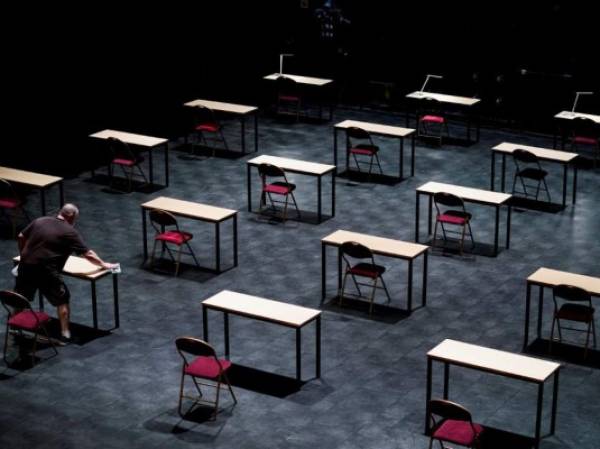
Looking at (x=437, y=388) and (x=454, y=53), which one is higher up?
(x=454, y=53)

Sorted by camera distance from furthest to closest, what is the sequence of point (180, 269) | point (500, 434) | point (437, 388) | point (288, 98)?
1. point (288, 98)
2. point (180, 269)
3. point (437, 388)
4. point (500, 434)

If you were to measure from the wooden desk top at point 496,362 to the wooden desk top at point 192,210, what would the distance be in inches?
164

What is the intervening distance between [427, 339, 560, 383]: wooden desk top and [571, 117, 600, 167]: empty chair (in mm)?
8427

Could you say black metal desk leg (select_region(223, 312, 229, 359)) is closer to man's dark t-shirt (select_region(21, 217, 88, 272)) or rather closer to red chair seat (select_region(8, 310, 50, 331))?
man's dark t-shirt (select_region(21, 217, 88, 272))

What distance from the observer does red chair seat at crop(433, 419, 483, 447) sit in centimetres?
975

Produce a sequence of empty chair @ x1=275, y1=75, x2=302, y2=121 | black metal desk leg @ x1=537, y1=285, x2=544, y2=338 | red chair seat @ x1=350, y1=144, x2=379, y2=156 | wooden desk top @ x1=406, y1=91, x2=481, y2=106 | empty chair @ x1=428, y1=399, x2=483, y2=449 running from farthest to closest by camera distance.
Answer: empty chair @ x1=275, y1=75, x2=302, y2=121 → wooden desk top @ x1=406, y1=91, x2=481, y2=106 → red chair seat @ x1=350, y1=144, x2=379, y2=156 → black metal desk leg @ x1=537, y1=285, x2=544, y2=338 → empty chair @ x1=428, y1=399, x2=483, y2=449

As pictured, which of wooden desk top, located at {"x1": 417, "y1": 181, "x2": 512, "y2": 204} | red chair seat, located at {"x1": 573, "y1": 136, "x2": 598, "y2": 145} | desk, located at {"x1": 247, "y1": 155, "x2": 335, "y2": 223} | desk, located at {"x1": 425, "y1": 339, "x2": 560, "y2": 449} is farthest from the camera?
red chair seat, located at {"x1": 573, "y1": 136, "x2": 598, "y2": 145}

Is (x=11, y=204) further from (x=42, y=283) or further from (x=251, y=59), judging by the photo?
(x=251, y=59)

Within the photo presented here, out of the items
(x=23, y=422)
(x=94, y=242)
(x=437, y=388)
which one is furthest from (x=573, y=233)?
(x=23, y=422)

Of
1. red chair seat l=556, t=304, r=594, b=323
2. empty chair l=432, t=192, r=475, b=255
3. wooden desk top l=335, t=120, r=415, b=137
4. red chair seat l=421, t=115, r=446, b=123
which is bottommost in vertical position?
red chair seat l=556, t=304, r=594, b=323

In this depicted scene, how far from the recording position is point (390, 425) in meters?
10.8

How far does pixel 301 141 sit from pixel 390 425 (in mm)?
9693

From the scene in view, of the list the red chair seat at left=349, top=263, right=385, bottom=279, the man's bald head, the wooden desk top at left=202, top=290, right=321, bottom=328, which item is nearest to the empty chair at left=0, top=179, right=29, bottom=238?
the man's bald head

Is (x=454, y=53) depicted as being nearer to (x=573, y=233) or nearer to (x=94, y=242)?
(x=573, y=233)
